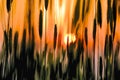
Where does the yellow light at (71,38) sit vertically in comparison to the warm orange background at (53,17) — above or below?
below

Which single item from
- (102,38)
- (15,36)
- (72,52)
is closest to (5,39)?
(15,36)

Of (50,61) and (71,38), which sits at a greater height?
(71,38)

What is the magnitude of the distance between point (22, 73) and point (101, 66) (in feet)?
1.25

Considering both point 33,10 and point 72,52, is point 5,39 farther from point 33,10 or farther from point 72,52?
point 72,52

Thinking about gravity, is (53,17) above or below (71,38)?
above

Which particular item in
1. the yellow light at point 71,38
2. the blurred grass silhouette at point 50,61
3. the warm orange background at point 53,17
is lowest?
the blurred grass silhouette at point 50,61

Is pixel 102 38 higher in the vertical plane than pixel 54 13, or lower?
lower

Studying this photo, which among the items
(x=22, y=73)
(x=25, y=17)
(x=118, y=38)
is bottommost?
(x=22, y=73)

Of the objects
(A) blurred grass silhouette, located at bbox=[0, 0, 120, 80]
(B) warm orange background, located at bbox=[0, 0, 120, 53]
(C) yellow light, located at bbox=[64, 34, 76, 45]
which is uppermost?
(B) warm orange background, located at bbox=[0, 0, 120, 53]

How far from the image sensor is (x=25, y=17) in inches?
48.9

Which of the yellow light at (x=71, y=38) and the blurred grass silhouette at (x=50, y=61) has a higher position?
the yellow light at (x=71, y=38)

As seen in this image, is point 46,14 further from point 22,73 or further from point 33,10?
point 22,73

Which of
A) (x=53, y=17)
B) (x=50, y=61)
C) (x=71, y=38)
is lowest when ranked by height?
(x=50, y=61)

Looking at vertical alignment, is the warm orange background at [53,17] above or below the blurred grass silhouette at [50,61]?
above
